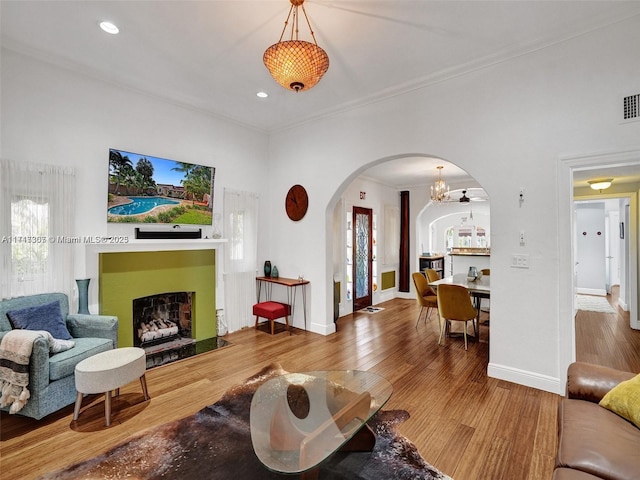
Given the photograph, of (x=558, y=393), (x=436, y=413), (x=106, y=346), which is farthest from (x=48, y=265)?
(x=558, y=393)

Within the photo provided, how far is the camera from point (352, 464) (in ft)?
→ 6.64

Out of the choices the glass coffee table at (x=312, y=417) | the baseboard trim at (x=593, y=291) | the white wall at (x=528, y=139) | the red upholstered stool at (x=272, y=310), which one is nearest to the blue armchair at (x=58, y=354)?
the glass coffee table at (x=312, y=417)

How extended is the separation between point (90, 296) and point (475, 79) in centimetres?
493

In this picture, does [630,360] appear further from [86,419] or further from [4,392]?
[4,392]

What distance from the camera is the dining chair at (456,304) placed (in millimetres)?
4109

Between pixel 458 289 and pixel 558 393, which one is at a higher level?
pixel 458 289

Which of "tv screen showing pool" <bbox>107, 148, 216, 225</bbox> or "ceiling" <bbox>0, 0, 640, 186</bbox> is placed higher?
"ceiling" <bbox>0, 0, 640, 186</bbox>

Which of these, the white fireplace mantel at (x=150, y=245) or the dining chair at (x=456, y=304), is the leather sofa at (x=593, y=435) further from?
the white fireplace mantel at (x=150, y=245)

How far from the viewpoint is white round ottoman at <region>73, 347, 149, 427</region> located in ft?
7.94

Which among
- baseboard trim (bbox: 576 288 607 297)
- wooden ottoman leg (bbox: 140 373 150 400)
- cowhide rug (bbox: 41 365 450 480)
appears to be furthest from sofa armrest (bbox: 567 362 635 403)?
baseboard trim (bbox: 576 288 607 297)

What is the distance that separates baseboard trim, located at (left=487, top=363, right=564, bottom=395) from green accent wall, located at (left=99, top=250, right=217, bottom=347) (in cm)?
369

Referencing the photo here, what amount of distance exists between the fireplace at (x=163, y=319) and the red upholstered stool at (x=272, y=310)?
985 mm

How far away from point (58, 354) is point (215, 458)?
168 centimetres

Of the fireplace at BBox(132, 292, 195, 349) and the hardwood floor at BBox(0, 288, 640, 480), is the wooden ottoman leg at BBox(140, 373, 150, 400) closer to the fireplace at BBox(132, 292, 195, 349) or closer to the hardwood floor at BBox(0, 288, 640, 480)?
the hardwood floor at BBox(0, 288, 640, 480)
